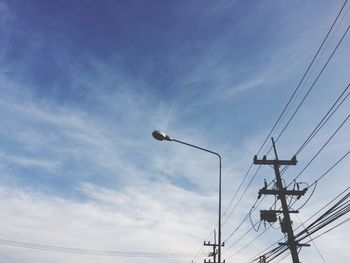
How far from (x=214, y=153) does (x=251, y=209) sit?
16.3ft

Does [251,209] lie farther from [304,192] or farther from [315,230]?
[315,230]

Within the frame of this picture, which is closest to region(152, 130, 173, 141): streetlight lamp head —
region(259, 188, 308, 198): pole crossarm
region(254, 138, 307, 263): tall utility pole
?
region(254, 138, 307, 263): tall utility pole

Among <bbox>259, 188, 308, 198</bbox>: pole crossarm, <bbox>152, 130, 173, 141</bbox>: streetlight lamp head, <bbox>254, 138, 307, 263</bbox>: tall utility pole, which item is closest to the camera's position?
<bbox>152, 130, 173, 141</bbox>: streetlight lamp head

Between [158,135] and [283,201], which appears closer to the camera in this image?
[158,135]

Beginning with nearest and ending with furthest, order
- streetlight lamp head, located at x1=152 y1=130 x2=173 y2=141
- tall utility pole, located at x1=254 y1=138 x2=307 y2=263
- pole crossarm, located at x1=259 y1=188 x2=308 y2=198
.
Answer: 1. streetlight lamp head, located at x1=152 y1=130 x2=173 y2=141
2. tall utility pole, located at x1=254 y1=138 x2=307 y2=263
3. pole crossarm, located at x1=259 y1=188 x2=308 y2=198

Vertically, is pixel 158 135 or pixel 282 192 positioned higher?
pixel 282 192

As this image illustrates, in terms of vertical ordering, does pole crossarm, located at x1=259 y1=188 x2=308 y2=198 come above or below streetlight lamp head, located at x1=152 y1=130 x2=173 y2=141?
above

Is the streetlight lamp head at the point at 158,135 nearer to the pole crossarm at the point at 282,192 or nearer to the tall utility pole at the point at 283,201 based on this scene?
the tall utility pole at the point at 283,201

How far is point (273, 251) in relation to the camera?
1634 cm

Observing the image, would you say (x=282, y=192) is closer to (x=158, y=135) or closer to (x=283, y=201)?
(x=283, y=201)

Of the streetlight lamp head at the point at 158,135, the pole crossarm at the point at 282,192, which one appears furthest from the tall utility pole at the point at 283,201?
the streetlight lamp head at the point at 158,135

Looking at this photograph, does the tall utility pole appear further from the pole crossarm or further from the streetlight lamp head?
the streetlight lamp head

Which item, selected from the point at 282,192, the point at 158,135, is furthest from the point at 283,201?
the point at 158,135

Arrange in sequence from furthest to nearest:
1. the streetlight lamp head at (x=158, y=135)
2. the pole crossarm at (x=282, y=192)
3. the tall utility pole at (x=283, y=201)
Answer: the pole crossarm at (x=282, y=192)
the tall utility pole at (x=283, y=201)
the streetlight lamp head at (x=158, y=135)
